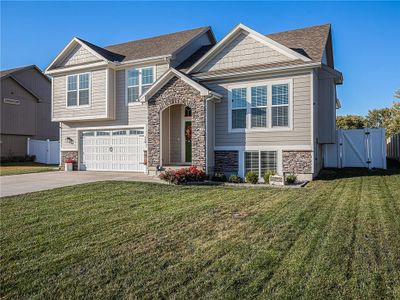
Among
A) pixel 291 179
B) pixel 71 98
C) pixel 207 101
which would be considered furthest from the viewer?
pixel 71 98

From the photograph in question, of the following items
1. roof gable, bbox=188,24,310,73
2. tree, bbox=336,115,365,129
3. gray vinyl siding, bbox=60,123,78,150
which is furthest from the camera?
tree, bbox=336,115,365,129

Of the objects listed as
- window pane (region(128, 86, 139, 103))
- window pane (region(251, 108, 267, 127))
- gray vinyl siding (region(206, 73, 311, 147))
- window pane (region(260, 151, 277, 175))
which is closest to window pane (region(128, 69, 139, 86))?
window pane (region(128, 86, 139, 103))

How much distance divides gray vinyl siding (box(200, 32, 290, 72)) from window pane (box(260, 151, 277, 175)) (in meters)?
3.72

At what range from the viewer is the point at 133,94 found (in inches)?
611

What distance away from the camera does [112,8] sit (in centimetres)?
1260

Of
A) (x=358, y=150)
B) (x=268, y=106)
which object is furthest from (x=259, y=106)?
(x=358, y=150)

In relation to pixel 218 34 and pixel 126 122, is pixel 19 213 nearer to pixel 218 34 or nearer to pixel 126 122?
pixel 126 122

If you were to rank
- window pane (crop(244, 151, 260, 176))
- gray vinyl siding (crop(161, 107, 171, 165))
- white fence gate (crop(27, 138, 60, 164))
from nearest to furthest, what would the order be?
window pane (crop(244, 151, 260, 176)) < gray vinyl siding (crop(161, 107, 171, 165)) < white fence gate (crop(27, 138, 60, 164))

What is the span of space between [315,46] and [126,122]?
944cm

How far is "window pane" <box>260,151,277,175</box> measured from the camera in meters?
12.2

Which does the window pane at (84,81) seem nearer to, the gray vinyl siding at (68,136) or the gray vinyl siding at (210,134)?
the gray vinyl siding at (68,136)

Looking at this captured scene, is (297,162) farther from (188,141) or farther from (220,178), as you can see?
(188,141)

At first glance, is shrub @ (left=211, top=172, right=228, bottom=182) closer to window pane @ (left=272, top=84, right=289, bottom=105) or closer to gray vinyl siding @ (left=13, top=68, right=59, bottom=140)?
window pane @ (left=272, top=84, right=289, bottom=105)

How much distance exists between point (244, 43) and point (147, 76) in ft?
16.5
